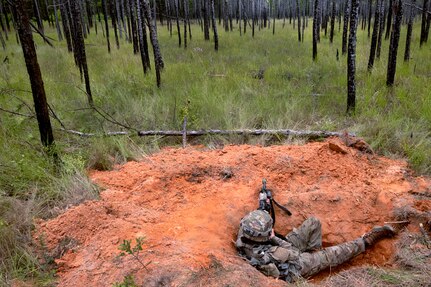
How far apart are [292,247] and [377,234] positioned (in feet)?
3.31

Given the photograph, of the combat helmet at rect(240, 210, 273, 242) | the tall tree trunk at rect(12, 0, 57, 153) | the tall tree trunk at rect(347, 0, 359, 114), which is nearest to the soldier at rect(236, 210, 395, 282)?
the combat helmet at rect(240, 210, 273, 242)

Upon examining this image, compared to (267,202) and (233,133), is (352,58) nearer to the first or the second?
(233,133)

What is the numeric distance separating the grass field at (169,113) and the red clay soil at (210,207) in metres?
0.32

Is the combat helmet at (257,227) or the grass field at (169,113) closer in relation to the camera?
the combat helmet at (257,227)

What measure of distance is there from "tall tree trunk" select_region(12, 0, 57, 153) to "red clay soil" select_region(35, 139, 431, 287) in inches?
32.4

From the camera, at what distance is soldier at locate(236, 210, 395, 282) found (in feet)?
9.92

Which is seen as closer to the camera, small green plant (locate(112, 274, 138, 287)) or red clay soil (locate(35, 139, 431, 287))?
small green plant (locate(112, 274, 138, 287))

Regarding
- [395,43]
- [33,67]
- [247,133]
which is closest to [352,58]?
[395,43]

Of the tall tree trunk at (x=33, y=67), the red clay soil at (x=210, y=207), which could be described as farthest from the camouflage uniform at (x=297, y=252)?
the tall tree trunk at (x=33, y=67)

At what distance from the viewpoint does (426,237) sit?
3.16 meters

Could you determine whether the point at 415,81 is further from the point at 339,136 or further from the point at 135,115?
the point at 135,115

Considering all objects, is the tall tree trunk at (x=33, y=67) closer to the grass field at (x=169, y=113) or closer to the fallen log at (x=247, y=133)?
the grass field at (x=169, y=113)

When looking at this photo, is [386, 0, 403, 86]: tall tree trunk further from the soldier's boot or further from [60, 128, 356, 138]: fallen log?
the soldier's boot

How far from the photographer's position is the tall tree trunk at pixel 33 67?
10.9 ft
